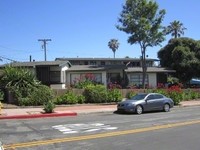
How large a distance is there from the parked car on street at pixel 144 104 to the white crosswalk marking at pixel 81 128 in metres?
7.82

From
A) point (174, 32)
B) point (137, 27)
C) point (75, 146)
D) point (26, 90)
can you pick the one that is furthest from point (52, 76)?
point (174, 32)

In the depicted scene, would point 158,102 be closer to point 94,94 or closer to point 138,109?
point 138,109

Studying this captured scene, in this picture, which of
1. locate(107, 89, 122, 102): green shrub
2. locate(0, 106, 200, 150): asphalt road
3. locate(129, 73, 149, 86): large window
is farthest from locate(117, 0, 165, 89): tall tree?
locate(0, 106, 200, 150): asphalt road

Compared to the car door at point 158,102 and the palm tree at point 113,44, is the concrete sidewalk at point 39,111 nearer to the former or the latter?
the car door at point 158,102

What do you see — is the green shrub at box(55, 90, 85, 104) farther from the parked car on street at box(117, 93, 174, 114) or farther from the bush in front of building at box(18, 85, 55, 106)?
the parked car on street at box(117, 93, 174, 114)

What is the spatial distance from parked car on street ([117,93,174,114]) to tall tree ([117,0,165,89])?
18.3m

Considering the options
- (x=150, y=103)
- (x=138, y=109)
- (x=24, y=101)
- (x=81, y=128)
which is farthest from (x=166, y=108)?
(x=81, y=128)

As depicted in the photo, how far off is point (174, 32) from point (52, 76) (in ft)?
153

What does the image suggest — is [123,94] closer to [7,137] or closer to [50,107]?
[50,107]

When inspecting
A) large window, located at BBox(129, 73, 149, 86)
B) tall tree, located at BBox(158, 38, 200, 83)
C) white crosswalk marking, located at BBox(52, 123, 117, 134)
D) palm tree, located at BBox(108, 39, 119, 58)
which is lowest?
white crosswalk marking, located at BBox(52, 123, 117, 134)

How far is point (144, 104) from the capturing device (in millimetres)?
27656

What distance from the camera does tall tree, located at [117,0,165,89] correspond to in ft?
153

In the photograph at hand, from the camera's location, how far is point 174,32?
87250 mm

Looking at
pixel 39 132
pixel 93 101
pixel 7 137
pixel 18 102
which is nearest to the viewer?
pixel 7 137
